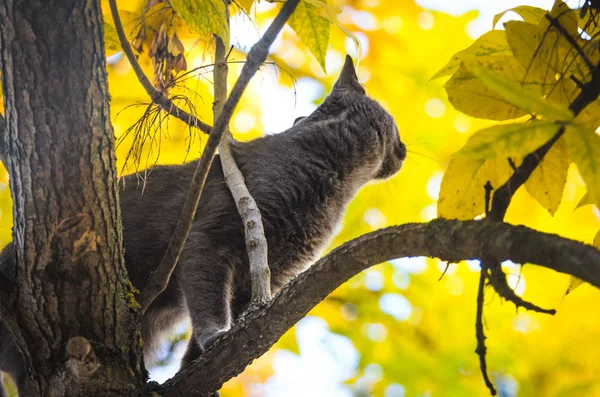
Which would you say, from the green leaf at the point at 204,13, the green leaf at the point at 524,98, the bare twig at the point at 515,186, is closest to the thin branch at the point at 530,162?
the bare twig at the point at 515,186

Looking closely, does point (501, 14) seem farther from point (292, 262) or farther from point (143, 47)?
point (143, 47)

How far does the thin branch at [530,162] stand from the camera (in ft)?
3.83

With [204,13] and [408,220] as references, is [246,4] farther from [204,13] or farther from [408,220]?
[408,220]

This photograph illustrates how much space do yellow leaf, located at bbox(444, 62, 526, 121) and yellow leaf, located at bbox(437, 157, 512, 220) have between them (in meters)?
0.11

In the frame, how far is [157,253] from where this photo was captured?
2.43 m

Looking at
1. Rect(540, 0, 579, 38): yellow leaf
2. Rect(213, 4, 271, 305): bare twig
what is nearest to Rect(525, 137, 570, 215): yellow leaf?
Rect(540, 0, 579, 38): yellow leaf

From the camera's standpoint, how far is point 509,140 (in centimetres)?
93

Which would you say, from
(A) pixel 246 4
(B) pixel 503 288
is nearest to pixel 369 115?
(A) pixel 246 4

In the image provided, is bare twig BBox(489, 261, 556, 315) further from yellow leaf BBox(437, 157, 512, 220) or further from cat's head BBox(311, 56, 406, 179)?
cat's head BBox(311, 56, 406, 179)

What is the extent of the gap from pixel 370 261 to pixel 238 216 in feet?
3.49

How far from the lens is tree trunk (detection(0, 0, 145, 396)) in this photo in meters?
1.34

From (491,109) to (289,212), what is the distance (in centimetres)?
135

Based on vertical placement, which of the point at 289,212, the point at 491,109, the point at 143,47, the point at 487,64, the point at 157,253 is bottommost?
the point at 491,109

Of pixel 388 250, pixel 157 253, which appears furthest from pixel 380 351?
pixel 388 250
